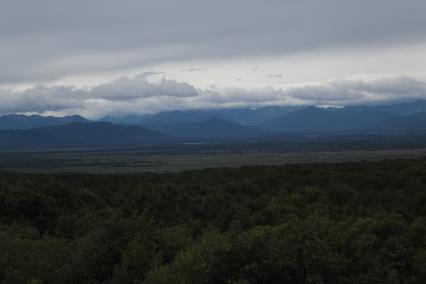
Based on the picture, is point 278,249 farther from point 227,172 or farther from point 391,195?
point 227,172

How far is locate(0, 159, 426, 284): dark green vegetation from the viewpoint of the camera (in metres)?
11.9

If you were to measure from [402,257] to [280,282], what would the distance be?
4.99m

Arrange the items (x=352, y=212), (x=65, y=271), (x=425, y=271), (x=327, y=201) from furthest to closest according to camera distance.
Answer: (x=327, y=201) → (x=352, y=212) → (x=65, y=271) → (x=425, y=271)

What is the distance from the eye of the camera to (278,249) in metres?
12.2

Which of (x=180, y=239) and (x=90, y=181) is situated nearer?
(x=180, y=239)

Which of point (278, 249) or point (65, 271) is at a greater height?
point (278, 249)

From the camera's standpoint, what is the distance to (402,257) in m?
14.4

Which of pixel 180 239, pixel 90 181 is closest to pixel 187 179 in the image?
pixel 90 181

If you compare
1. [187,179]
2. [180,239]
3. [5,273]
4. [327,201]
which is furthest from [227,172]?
[5,273]

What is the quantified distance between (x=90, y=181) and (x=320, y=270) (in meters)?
Result: 47.6

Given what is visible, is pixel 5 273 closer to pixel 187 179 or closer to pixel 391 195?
pixel 391 195

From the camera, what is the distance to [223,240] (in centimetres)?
1383

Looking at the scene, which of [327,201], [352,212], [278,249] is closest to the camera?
[278,249]

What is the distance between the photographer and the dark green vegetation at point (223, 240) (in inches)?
469
